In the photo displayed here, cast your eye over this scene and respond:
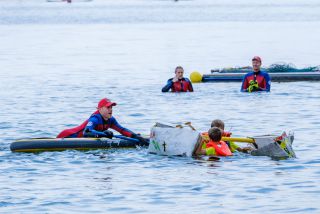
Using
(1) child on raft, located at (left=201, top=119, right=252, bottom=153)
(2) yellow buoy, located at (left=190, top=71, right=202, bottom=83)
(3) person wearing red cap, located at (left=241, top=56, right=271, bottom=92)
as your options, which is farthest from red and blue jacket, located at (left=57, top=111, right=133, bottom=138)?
(2) yellow buoy, located at (left=190, top=71, right=202, bottom=83)

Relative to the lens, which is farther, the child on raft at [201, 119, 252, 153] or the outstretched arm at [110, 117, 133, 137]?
the outstretched arm at [110, 117, 133, 137]

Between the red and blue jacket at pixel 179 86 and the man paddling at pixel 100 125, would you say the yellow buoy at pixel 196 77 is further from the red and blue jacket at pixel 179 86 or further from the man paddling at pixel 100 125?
the man paddling at pixel 100 125

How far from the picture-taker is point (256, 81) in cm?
3322

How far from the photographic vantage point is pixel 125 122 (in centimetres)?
2769

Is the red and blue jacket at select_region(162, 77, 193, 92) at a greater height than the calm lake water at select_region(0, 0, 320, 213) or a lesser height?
greater

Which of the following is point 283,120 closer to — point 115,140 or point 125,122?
point 125,122

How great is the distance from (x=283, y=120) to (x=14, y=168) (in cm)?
992

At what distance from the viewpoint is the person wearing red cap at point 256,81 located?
107 feet

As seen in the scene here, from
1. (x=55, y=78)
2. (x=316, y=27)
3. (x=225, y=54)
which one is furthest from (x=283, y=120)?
(x=316, y=27)

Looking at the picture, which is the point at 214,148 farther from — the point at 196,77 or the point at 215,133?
the point at 196,77

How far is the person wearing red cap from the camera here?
32.7m

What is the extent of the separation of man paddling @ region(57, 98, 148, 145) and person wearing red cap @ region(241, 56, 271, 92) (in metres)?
11.4

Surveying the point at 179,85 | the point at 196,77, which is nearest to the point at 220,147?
the point at 179,85

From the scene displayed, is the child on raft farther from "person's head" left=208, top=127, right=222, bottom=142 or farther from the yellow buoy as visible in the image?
the yellow buoy
